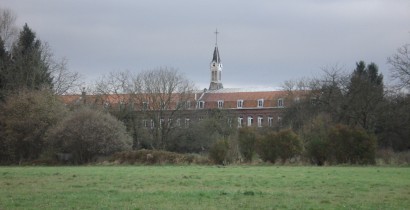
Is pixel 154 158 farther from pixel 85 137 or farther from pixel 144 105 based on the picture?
pixel 144 105

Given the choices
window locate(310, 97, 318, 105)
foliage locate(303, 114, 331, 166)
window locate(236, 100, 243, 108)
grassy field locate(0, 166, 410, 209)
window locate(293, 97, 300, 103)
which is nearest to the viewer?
grassy field locate(0, 166, 410, 209)

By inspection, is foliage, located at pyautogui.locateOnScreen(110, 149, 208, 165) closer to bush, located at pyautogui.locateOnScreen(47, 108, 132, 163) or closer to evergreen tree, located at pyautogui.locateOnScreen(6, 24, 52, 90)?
bush, located at pyautogui.locateOnScreen(47, 108, 132, 163)

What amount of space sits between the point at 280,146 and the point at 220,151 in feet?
16.5

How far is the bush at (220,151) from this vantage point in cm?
4434

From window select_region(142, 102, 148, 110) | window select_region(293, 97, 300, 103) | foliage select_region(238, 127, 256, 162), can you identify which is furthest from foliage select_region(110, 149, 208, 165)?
window select_region(293, 97, 300, 103)

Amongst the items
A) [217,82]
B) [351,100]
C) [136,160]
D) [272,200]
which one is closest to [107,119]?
[136,160]

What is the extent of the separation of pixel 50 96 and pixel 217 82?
81.3 m

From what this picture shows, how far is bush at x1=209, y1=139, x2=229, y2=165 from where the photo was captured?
145ft

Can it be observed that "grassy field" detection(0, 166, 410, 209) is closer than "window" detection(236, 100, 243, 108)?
Yes

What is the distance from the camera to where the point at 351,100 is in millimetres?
62125

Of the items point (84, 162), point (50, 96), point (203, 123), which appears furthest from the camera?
point (203, 123)

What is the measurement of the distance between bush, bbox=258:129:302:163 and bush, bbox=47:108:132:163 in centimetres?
1342

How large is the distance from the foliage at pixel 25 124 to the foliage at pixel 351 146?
26.5 m

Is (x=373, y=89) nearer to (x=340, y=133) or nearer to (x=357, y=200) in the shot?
(x=340, y=133)
